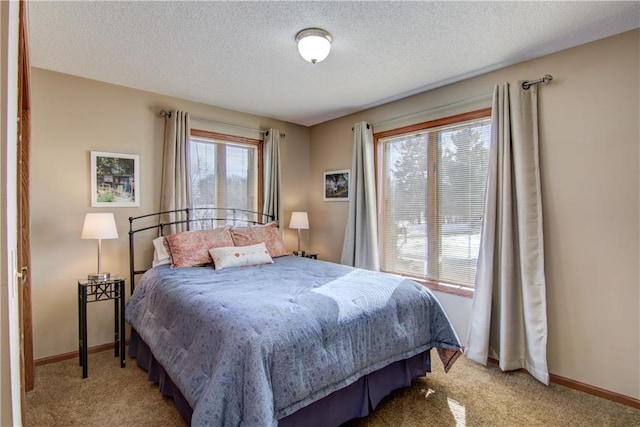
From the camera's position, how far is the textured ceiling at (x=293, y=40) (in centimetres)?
204

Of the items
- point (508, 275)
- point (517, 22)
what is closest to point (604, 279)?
point (508, 275)

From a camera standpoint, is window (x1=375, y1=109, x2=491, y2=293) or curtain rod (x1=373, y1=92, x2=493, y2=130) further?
window (x1=375, y1=109, x2=491, y2=293)

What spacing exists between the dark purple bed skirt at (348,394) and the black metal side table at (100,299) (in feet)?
1.48

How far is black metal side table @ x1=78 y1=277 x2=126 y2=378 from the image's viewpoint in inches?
105

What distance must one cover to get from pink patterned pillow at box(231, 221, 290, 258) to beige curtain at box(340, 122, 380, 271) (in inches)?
34.0

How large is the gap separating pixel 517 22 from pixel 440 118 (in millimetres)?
1197

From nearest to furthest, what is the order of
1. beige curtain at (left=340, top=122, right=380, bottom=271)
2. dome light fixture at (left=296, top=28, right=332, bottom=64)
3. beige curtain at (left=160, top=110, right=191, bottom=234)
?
dome light fixture at (left=296, top=28, right=332, bottom=64), beige curtain at (left=160, top=110, right=191, bottom=234), beige curtain at (left=340, top=122, right=380, bottom=271)

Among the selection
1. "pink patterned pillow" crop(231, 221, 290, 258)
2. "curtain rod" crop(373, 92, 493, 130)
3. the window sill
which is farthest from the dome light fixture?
the window sill

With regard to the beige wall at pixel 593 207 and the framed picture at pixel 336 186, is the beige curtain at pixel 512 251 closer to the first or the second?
the beige wall at pixel 593 207

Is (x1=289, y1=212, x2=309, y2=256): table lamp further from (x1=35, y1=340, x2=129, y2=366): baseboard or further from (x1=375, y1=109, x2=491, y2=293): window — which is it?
(x1=35, y1=340, x2=129, y2=366): baseboard

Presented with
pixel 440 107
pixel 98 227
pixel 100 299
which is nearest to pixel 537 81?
pixel 440 107

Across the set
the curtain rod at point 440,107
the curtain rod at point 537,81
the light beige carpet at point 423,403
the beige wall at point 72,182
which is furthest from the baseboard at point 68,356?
the curtain rod at point 537,81

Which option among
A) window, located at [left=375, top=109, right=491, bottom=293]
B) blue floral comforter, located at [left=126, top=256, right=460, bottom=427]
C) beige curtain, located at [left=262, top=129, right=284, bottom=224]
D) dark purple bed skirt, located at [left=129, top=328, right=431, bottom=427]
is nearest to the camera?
blue floral comforter, located at [left=126, top=256, right=460, bottom=427]

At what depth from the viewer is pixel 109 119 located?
10.5 ft
